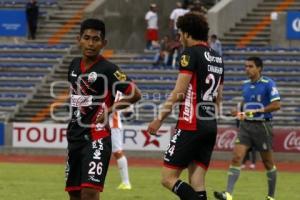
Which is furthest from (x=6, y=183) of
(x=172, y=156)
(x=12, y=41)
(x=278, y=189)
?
(x=12, y=41)

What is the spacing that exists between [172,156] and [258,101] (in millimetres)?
5141

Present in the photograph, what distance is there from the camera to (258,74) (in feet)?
52.2

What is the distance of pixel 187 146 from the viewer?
1109 cm

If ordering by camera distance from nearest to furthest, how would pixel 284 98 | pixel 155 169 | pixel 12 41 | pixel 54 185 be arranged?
1. pixel 54 185
2. pixel 155 169
3. pixel 284 98
4. pixel 12 41

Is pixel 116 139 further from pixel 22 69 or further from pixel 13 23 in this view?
pixel 13 23

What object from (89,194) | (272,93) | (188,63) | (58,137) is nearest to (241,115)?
(272,93)

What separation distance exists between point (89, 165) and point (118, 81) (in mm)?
926

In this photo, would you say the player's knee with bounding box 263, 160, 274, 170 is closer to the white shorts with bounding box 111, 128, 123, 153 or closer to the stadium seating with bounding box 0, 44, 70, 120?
the white shorts with bounding box 111, 128, 123, 153

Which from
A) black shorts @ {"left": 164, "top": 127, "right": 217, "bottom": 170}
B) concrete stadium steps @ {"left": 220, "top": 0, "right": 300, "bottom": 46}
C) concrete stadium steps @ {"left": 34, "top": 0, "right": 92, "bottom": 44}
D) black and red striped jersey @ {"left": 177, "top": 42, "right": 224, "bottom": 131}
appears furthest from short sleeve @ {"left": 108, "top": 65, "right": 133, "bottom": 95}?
concrete stadium steps @ {"left": 34, "top": 0, "right": 92, "bottom": 44}

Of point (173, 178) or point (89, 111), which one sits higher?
point (89, 111)

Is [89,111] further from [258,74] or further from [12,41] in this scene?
[12,41]

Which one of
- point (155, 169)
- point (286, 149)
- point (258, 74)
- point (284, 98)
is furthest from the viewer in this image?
point (284, 98)

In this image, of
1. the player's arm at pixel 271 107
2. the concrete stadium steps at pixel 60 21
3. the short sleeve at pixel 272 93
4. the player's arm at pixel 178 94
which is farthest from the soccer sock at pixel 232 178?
the concrete stadium steps at pixel 60 21

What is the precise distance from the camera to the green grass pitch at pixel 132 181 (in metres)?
16.7
